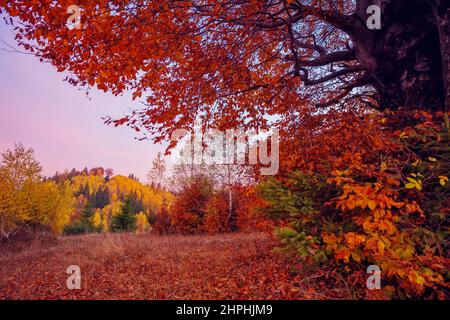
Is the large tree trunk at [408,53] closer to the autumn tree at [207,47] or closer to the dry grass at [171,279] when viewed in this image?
the autumn tree at [207,47]

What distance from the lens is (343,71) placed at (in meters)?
6.93

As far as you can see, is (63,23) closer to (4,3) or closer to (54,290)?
(4,3)

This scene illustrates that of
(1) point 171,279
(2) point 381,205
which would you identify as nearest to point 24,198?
(1) point 171,279

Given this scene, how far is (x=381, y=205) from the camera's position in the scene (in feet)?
9.80

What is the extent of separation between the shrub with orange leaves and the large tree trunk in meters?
1.41

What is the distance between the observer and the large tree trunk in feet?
17.4

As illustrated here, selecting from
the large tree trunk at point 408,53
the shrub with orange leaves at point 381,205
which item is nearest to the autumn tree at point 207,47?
the large tree trunk at point 408,53

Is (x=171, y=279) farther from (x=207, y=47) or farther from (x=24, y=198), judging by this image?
(x=24, y=198)

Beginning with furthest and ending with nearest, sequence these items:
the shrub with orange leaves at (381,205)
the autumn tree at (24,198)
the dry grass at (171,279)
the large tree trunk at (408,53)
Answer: the autumn tree at (24,198) < the large tree trunk at (408,53) < the dry grass at (171,279) < the shrub with orange leaves at (381,205)

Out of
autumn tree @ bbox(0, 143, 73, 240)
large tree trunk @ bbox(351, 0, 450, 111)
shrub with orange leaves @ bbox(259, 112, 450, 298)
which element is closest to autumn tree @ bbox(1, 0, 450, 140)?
large tree trunk @ bbox(351, 0, 450, 111)

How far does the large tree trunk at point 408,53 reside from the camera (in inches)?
208

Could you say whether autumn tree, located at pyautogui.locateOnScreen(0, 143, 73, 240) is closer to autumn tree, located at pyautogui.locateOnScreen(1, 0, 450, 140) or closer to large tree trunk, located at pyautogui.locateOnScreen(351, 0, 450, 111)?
autumn tree, located at pyautogui.locateOnScreen(1, 0, 450, 140)

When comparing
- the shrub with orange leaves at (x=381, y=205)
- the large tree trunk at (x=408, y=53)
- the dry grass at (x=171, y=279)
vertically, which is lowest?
the dry grass at (x=171, y=279)

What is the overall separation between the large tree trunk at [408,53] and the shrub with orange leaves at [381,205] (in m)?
1.41
